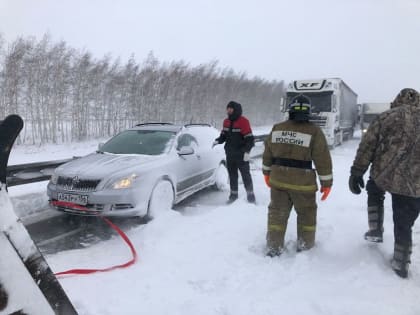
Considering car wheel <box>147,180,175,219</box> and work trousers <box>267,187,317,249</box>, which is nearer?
work trousers <box>267,187,317,249</box>

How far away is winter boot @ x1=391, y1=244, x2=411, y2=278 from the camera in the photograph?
3.08 m

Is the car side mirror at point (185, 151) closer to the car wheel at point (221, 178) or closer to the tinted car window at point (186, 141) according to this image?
the tinted car window at point (186, 141)

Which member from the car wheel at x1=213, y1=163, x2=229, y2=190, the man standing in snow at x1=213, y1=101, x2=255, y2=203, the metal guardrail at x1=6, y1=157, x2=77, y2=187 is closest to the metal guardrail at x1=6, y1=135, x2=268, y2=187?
the metal guardrail at x1=6, y1=157, x2=77, y2=187

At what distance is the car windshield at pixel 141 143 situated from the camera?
18.4 feet

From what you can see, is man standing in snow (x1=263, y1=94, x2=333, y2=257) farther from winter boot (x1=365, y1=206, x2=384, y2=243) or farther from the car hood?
the car hood

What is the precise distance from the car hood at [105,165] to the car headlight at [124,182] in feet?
0.39

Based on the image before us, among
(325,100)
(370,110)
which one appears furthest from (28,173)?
(370,110)

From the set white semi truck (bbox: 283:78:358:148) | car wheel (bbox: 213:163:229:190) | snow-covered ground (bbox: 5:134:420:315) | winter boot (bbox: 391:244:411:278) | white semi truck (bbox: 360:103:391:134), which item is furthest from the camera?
A: white semi truck (bbox: 360:103:391:134)

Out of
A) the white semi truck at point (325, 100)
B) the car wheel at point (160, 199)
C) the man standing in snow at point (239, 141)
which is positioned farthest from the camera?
the white semi truck at point (325, 100)

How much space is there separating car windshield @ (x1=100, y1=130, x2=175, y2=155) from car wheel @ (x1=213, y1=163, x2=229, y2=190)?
5.75ft

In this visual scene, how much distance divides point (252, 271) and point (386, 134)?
1.96 m

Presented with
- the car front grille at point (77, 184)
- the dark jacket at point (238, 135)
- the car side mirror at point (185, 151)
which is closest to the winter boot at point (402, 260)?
the dark jacket at point (238, 135)

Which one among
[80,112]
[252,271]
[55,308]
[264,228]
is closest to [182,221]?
[264,228]

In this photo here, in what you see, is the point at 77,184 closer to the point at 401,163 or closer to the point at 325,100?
the point at 401,163
